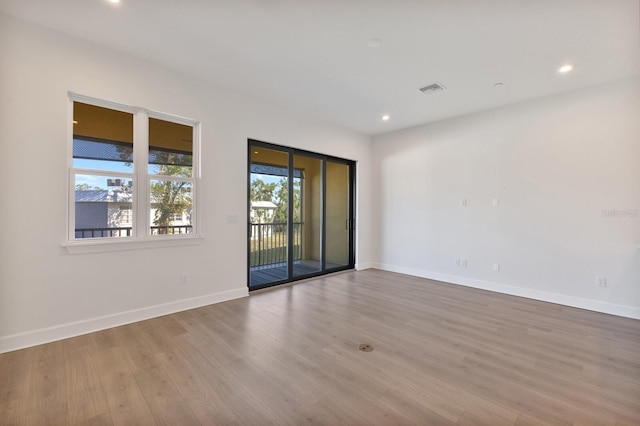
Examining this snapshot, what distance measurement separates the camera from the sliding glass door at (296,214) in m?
4.53

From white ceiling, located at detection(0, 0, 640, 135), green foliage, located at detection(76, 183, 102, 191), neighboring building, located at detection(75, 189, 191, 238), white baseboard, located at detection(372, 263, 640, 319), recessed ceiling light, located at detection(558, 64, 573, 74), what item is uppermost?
white ceiling, located at detection(0, 0, 640, 135)

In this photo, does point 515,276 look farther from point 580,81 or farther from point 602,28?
point 602,28

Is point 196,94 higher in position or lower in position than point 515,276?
higher

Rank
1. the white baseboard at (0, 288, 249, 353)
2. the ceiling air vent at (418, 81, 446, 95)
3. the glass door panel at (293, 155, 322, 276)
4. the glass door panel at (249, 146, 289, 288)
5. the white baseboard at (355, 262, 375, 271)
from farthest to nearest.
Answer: the white baseboard at (355, 262, 375, 271) < the glass door panel at (293, 155, 322, 276) < the glass door panel at (249, 146, 289, 288) < the ceiling air vent at (418, 81, 446, 95) < the white baseboard at (0, 288, 249, 353)

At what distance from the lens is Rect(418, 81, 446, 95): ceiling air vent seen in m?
3.67

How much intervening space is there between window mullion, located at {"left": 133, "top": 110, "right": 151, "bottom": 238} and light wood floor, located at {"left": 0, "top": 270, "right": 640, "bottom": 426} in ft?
3.68

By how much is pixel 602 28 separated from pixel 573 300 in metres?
3.26

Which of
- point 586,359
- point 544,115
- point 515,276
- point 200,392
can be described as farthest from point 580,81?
point 200,392

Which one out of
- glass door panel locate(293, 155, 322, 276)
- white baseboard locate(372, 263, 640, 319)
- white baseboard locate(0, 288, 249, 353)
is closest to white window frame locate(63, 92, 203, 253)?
white baseboard locate(0, 288, 249, 353)

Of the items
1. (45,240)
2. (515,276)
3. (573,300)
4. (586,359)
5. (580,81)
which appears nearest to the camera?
(586,359)

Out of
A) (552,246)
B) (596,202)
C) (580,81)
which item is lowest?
(552,246)

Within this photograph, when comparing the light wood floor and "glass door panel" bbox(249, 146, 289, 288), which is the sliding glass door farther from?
the light wood floor

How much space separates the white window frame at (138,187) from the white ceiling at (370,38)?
624 millimetres

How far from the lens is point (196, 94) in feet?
11.8
